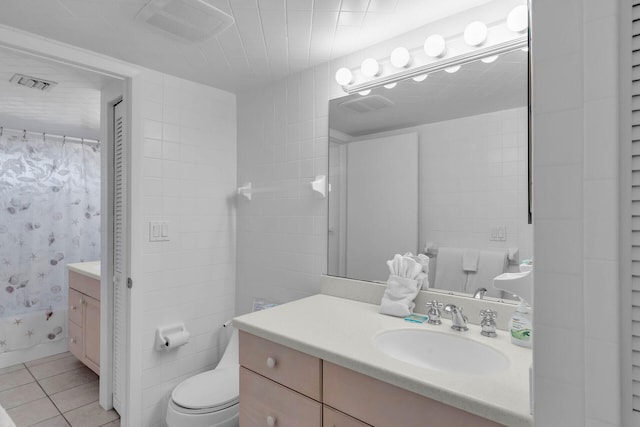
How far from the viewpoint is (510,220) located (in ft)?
4.37

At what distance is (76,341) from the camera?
283cm

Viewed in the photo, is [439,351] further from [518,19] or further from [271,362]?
[518,19]

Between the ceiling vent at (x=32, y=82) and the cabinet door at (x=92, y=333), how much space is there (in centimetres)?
154

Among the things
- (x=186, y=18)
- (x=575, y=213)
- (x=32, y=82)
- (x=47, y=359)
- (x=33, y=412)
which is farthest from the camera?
(x=47, y=359)

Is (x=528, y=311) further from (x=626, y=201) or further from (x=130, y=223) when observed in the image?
Answer: (x=130, y=223)

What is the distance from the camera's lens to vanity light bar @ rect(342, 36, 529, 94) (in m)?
1.30

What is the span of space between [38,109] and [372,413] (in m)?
3.14

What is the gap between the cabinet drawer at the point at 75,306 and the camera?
9.13 ft

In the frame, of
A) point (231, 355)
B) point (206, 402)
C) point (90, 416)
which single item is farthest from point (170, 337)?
point (90, 416)

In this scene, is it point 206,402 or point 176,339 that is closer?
point 206,402

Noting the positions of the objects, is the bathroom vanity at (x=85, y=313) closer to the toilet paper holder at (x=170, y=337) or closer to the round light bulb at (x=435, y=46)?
the toilet paper holder at (x=170, y=337)

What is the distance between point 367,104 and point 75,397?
2856 mm

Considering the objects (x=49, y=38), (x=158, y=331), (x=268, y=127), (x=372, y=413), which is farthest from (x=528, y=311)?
(x=49, y=38)

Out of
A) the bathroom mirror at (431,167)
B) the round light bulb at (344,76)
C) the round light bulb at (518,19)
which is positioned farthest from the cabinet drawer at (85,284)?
the round light bulb at (518,19)
